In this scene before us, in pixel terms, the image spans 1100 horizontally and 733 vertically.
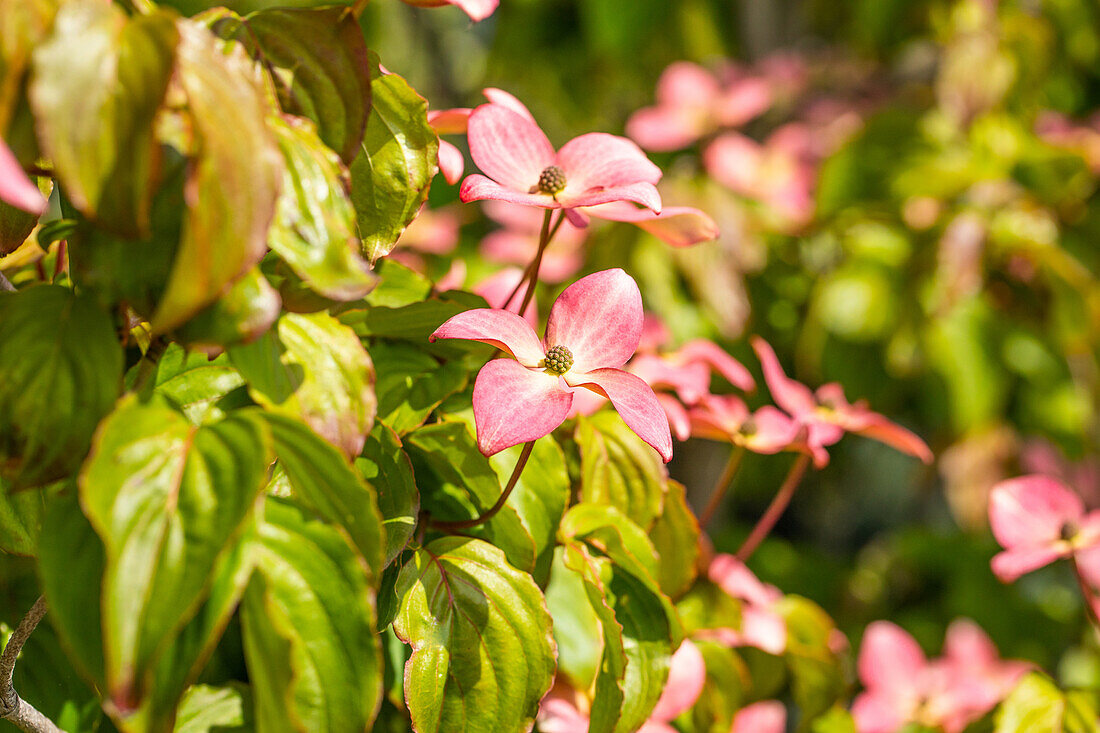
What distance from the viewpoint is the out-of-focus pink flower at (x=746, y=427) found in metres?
0.59

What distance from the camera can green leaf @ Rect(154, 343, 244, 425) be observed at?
38cm

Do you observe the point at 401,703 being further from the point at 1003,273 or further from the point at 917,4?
the point at 917,4

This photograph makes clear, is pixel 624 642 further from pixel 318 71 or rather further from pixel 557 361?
pixel 318 71

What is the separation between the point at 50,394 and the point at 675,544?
0.36m

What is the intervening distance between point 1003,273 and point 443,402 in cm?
120

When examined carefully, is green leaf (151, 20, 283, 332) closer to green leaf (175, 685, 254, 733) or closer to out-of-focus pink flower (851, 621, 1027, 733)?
green leaf (175, 685, 254, 733)

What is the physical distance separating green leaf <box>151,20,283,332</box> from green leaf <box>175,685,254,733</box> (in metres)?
0.22

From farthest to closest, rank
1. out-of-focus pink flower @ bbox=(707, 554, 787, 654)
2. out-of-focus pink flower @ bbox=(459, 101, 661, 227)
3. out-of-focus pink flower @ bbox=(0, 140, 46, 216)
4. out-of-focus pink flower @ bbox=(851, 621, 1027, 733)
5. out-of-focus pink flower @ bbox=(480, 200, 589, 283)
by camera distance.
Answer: out-of-focus pink flower @ bbox=(480, 200, 589, 283) < out-of-focus pink flower @ bbox=(851, 621, 1027, 733) < out-of-focus pink flower @ bbox=(707, 554, 787, 654) < out-of-focus pink flower @ bbox=(459, 101, 661, 227) < out-of-focus pink flower @ bbox=(0, 140, 46, 216)

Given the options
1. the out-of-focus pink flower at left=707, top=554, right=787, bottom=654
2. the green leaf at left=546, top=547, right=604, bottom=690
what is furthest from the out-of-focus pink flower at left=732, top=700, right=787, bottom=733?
the green leaf at left=546, top=547, right=604, bottom=690

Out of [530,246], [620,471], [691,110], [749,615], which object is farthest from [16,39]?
[691,110]

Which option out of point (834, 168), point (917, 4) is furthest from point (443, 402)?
point (917, 4)

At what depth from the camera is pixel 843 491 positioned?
1869mm

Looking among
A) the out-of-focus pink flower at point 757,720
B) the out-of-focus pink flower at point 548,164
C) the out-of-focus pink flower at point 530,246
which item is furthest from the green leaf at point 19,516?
the out-of-focus pink flower at point 530,246

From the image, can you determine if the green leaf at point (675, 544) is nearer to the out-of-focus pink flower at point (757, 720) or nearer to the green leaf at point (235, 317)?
the out-of-focus pink flower at point (757, 720)
